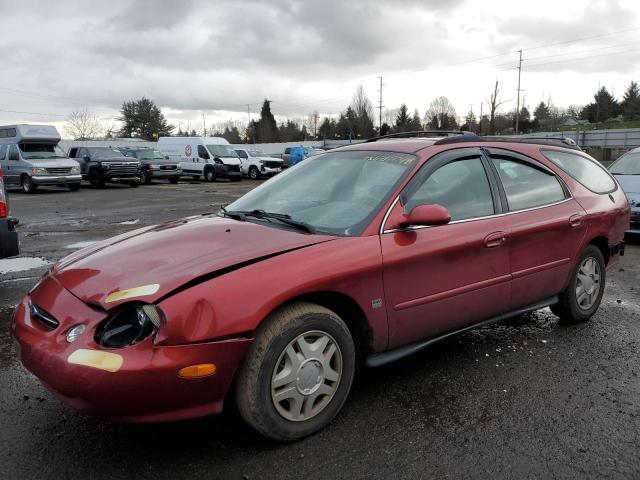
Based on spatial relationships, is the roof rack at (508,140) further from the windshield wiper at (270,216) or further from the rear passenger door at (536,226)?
the windshield wiper at (270,216)

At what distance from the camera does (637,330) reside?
176 inches

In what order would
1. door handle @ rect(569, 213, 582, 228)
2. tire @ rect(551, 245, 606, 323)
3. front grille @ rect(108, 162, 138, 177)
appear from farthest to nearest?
front grille @ rect(108, 162, 138, 177), tire @ rect(551, 245, 606, 323), door handle @ rect(569, 213, 582, 228)

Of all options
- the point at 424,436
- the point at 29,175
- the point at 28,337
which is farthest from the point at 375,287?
→ the point at 29,175

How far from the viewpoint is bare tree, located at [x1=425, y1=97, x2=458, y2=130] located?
8066 cm

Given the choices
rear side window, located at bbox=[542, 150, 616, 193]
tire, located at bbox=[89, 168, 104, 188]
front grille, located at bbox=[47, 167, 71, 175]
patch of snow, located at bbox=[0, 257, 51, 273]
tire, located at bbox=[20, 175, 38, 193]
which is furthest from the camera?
tire, located at bbox=[89, 168, 104, 188]

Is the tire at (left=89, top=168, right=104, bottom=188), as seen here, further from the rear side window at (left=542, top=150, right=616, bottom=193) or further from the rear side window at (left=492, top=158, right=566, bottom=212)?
the rear side window at (left=492, top=158, right=566, bottom=212)

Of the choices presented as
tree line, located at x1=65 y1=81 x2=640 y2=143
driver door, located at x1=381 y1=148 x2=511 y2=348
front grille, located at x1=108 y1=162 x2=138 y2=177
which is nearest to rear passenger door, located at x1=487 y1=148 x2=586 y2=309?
driver door, located at x1=381 y1=148 x2=511 y2=348

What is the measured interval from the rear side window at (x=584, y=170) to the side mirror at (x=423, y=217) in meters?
1.82

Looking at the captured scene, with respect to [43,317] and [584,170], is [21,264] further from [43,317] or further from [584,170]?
[584,170]

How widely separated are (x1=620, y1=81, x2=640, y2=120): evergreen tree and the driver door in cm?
7908

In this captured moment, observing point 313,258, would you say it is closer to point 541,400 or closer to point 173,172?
point 541,400

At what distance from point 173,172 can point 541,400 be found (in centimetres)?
2385

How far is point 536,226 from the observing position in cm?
385

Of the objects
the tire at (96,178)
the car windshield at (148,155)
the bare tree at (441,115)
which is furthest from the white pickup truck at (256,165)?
the bare tree at (441,115)
